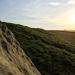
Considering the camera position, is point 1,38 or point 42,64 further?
point 42,64

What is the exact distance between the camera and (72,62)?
17.9 metres

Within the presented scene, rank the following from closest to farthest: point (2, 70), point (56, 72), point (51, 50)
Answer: point (2, 70), point (56, 72), point (51, 50)

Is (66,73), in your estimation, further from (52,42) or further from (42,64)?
(52,42)

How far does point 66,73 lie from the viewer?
1612cm

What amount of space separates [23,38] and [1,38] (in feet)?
52.4

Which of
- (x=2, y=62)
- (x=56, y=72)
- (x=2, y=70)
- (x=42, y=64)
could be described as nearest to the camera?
(x=2, y=70)

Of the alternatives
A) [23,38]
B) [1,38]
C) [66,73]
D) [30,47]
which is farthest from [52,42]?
[1,38]

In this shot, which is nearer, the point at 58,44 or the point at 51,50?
the point at 51,50

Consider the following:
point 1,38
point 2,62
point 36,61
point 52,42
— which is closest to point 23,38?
point 52,42

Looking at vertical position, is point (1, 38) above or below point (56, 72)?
above

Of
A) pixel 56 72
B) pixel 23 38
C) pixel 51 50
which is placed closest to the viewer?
pixel 56 72

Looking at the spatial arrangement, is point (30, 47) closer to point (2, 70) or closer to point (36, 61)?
point (36, 61)

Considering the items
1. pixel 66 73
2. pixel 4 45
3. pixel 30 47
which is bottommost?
pixel 66 73

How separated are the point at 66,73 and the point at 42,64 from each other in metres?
1.95
